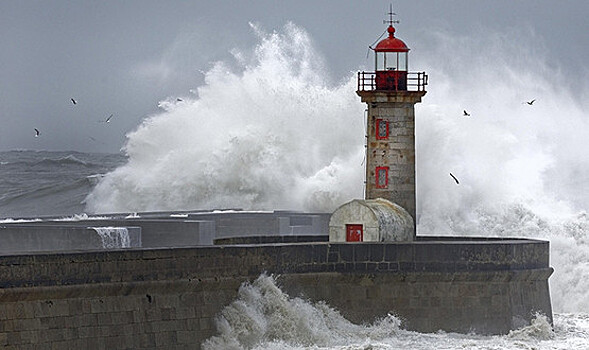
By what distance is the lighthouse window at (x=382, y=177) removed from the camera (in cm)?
1798

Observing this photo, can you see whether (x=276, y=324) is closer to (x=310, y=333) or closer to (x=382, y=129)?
(x=310, y=333)

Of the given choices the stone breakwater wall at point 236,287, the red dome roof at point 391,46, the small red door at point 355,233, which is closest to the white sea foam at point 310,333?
the stone breakwater wall at point 236,287

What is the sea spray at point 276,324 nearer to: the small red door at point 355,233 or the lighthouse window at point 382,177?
the small red door at point 355,233

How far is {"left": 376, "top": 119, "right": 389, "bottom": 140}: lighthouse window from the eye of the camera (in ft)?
58.9

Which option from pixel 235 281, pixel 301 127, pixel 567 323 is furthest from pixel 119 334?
pixel 301 127

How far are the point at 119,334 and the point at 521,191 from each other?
1300cm

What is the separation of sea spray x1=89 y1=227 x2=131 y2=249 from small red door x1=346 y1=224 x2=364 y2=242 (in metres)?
2.53

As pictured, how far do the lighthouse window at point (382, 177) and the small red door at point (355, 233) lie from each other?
0.63m

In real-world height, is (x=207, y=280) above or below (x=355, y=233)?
below

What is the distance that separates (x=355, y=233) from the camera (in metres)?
17.7

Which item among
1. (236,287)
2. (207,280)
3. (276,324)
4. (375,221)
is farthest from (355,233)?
(207,280)

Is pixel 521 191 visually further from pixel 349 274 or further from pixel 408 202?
pixel 349 274

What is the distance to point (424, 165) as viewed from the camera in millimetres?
24422

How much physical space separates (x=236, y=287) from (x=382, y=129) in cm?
392
